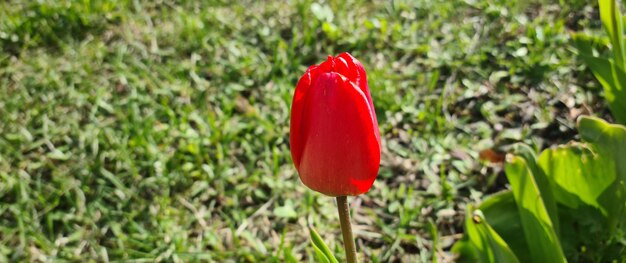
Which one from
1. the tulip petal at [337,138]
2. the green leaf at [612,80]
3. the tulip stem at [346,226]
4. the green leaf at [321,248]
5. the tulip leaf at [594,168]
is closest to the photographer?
the tulip petal at [337,138]

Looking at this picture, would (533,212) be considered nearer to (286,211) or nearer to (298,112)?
(298,112)

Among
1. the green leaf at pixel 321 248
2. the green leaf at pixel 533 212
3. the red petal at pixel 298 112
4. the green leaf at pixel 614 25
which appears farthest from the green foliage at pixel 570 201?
the red petal at pixel 298 112

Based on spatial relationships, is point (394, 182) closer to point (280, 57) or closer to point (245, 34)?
point (280, 57)

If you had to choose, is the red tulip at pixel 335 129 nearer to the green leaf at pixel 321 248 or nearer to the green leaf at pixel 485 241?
the green leaf at pixel 321 248

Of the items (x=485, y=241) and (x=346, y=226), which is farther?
(x=485, y=241)

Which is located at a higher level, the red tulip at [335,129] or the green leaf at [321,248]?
the red tulip at [335,129]

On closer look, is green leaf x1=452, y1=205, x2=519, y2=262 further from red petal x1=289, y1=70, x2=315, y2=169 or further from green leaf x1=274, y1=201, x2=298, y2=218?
green leaf x1=274, y1=201, x2=298, y2=218

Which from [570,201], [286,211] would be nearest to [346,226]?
[570,201]
